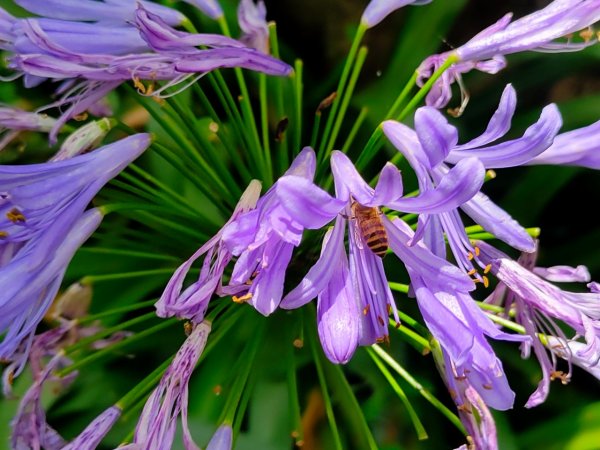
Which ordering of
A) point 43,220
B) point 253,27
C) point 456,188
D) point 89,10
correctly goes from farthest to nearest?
point 253,27
point 89,10
point 43,220
point 456,188

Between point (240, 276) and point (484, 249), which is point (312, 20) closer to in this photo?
point (484, 249)

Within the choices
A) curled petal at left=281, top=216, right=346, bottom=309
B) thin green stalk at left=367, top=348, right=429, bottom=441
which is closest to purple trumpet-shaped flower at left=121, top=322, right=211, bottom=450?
curled petal at left=281, top=216, right=346, bottom=309

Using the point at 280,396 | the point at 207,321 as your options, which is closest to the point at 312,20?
the point at 280,396

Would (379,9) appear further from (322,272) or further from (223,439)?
(223,439)

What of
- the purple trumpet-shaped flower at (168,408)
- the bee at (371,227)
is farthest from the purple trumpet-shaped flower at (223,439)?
the bee at (371,227)

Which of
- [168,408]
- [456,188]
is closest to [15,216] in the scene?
[168,408]
